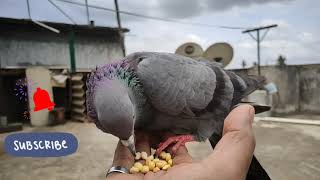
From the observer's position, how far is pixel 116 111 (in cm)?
256

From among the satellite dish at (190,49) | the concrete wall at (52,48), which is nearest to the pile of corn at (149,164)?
the satellite dish at (190,49)

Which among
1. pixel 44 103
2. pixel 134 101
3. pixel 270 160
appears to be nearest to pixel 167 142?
pixel 134 101

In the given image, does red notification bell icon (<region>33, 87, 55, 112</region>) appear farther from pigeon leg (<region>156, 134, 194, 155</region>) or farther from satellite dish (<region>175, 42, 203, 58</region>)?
pigeon leg (<region>156, 134, 194, 155</region>)

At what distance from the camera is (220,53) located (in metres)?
10.4

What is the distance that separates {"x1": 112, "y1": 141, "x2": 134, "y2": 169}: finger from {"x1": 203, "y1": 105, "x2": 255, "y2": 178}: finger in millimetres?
623

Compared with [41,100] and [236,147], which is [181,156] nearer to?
[236,147]

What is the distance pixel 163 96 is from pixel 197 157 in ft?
13.4

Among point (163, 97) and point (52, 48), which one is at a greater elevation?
point (52, 48)

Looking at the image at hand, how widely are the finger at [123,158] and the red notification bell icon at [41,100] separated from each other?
27.9ft

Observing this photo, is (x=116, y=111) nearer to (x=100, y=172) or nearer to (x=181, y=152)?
(x=181, y=152)

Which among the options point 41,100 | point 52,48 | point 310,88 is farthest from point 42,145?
point 52,48

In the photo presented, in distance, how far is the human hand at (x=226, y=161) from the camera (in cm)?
204

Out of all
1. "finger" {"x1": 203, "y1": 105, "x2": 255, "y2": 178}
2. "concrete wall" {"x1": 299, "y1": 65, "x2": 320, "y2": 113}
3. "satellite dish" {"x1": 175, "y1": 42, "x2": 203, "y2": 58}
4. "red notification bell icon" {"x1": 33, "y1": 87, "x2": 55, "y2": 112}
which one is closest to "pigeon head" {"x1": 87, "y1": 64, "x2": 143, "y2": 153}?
"finger" {"x1": 203, "y1": 105, "x2": 255, "y2": 178}

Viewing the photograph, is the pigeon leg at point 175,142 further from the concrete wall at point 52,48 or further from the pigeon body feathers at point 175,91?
the concrete wall at point 52,48
